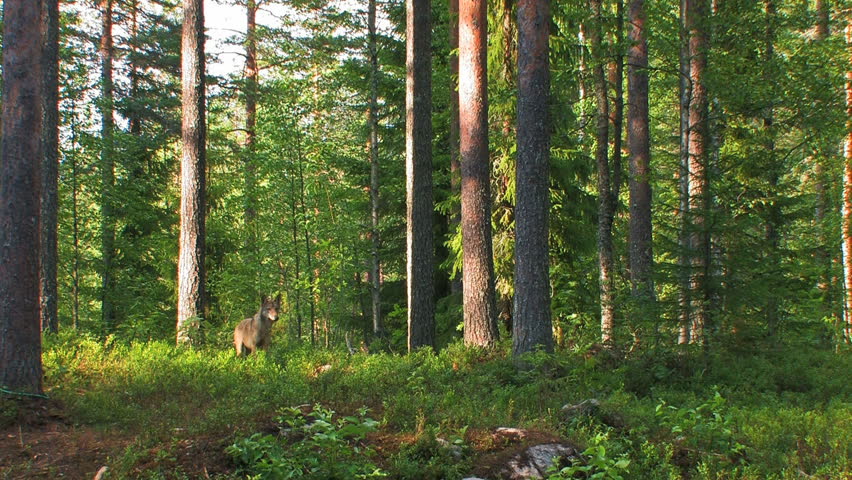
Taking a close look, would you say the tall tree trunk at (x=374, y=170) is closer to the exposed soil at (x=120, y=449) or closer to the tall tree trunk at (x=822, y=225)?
the exposed soil at (x=120, y=449)

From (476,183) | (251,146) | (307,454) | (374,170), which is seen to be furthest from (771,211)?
(251,146)

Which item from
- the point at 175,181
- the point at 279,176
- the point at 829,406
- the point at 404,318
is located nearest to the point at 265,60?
the point at 175,181

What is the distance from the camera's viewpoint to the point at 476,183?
37.4 ft

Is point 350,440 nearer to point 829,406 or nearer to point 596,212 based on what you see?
point 829,406

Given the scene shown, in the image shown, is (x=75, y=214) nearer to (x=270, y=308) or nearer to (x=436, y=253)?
(x=270, y=308)

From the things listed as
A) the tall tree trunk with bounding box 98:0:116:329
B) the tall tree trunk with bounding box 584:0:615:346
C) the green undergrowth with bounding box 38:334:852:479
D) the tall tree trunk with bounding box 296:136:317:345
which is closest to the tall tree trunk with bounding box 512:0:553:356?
the green undergrowth with bounding box 38:334:852:479

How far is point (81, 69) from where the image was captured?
17328 mm

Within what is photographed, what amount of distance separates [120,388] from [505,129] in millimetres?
9726

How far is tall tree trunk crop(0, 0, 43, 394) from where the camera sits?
6.96m

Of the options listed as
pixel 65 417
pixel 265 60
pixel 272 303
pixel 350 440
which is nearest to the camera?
pixel 350 440

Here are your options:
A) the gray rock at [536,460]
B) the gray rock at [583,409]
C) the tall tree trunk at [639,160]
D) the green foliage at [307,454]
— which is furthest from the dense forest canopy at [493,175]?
the green foliage at [307,454]

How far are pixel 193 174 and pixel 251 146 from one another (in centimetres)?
965

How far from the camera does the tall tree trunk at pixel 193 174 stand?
11.6 m

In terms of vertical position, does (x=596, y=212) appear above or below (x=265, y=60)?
below
